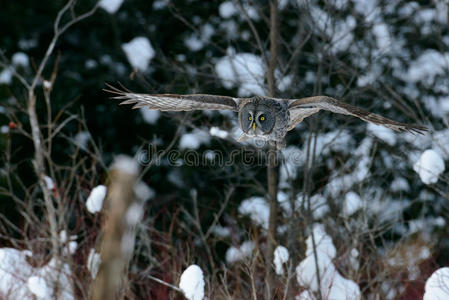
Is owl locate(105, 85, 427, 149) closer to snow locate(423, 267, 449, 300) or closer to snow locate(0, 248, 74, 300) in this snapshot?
snow locate(423, 267, 449, 300)

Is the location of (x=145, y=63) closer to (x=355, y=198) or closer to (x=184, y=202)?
(x=184, y=202)

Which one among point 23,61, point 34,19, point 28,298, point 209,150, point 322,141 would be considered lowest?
point 28,298

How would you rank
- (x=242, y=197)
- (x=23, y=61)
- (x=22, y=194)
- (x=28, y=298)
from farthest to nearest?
1. (x=242, y=197)
2. (x=23, y=61)
3. (x=22, y=194)
4. (x=28, y=298)

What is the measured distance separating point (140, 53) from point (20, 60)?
2.66 metres

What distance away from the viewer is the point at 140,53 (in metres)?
11.0

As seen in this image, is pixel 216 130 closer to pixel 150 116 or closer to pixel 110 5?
pixel 150 116

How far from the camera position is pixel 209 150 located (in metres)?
11.6

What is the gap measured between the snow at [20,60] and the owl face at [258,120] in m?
7.95

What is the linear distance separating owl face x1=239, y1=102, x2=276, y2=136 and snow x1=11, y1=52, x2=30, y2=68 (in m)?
7.95

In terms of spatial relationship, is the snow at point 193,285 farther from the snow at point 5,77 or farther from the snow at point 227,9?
the snow at point 227,9

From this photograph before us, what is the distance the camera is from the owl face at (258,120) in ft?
15.1

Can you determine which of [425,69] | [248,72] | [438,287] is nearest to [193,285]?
[438,287]

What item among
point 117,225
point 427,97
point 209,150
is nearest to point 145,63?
point 209,150

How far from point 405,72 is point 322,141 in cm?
430
